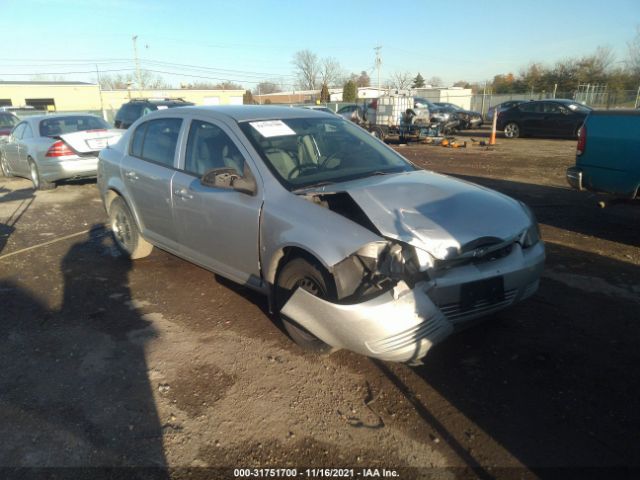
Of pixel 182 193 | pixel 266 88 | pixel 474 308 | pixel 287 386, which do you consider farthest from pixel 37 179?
pixel 266 88

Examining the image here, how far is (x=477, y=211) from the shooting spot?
10.7 ft

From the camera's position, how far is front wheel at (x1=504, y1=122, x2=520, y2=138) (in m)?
20.2

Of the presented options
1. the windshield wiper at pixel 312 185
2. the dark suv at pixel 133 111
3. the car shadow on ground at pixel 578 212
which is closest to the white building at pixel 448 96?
the dark suv at pixel 133 111

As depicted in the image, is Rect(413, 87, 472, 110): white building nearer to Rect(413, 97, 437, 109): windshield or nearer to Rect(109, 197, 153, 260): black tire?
Rect(413, 97, 437, 109): windshield

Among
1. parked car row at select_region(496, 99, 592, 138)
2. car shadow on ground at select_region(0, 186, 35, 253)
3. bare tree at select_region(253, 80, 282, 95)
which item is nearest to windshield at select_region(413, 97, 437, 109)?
parked car row at select_region(496, 99, 592, 138)

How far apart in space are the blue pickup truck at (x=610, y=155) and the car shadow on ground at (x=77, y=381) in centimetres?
564

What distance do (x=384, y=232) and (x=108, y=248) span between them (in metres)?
4.52

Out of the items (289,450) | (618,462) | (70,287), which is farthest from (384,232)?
(70,287)

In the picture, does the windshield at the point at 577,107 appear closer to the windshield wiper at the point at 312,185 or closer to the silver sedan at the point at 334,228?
the silver sedan at the point at 334,228

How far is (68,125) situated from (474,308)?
1025 centimetres

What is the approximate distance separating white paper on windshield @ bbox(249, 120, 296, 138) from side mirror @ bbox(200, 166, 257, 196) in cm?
46

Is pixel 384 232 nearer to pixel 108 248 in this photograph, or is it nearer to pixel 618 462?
pixel 618 462

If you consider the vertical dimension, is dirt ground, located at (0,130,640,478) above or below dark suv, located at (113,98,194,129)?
below

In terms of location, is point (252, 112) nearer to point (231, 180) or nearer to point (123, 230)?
point (231, 180)
